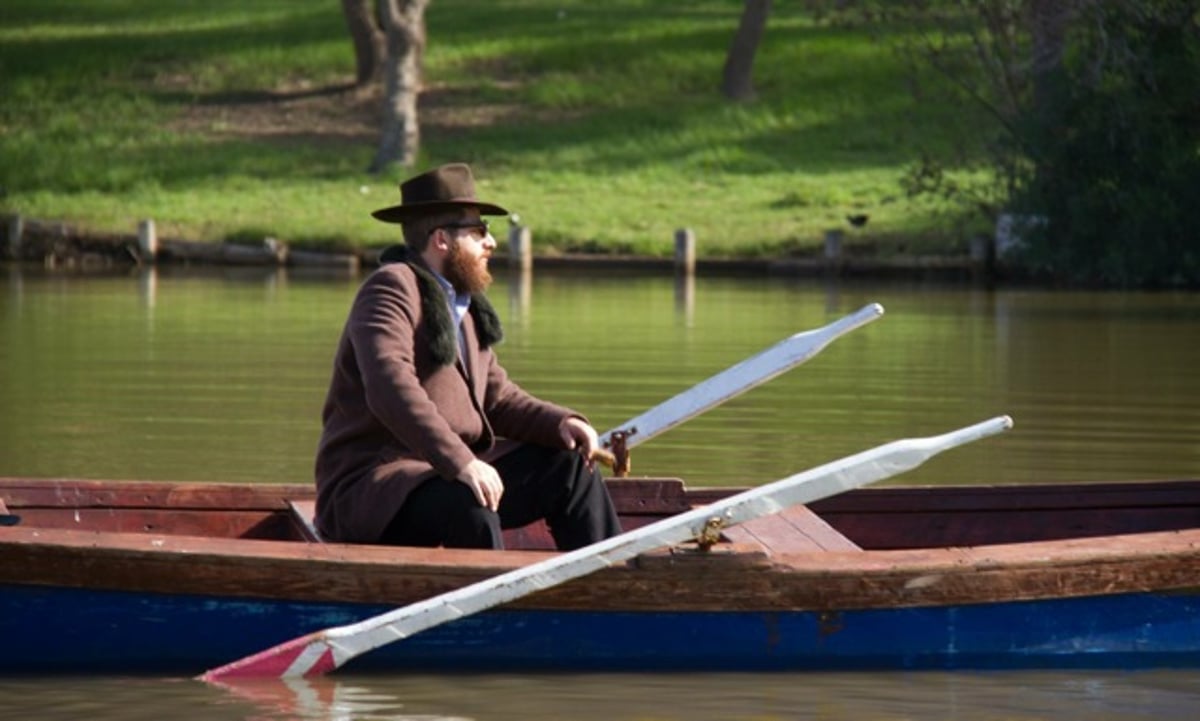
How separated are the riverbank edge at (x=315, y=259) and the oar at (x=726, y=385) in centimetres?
2191

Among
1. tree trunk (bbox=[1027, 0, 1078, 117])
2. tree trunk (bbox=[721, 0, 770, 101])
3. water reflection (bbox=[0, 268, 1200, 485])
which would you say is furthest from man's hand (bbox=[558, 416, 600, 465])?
tree trunk (bbox=[721, 0, 770, 101])

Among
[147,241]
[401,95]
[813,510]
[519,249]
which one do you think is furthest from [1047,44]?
[813,510]

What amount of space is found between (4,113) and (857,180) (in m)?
14.6

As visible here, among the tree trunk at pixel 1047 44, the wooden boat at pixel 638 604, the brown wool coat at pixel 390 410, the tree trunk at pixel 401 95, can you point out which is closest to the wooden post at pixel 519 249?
the tree trunk at pixel 1047 44

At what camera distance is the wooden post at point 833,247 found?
31.4 m

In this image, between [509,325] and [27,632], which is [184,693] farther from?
[509,325]

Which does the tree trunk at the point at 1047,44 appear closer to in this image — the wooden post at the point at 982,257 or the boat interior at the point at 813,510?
the wooden post at the point at 982,257

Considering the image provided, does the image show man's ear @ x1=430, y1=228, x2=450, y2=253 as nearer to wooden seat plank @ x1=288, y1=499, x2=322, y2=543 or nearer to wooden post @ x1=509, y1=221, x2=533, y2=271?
wooden seat plank @ x1=288, y1=499, x2=322, y2=543

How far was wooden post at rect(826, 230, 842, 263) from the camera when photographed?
31.4 m

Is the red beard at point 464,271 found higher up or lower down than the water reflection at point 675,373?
higher up

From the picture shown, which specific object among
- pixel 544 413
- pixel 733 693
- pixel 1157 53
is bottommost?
pixel 733 693

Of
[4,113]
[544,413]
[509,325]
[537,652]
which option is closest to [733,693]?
[537,652]

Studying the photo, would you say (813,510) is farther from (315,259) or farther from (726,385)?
(315,259)

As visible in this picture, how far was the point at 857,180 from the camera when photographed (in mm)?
37031
